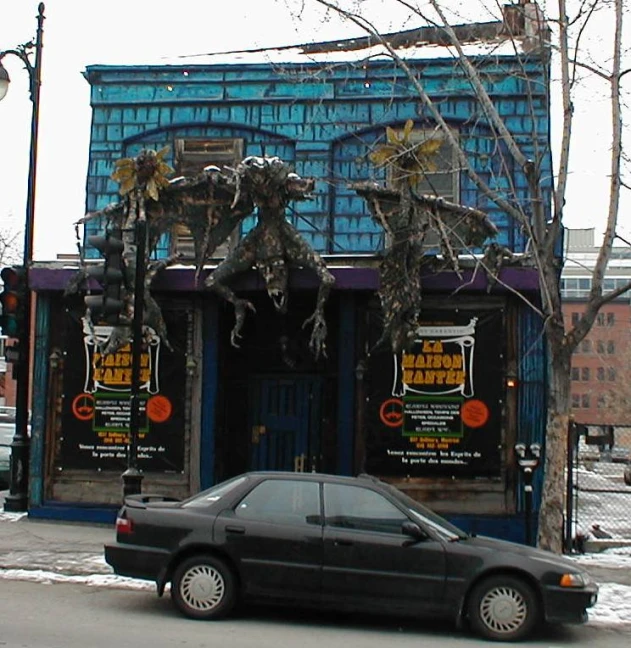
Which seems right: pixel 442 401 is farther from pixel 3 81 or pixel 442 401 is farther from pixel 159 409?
pixel 3 81

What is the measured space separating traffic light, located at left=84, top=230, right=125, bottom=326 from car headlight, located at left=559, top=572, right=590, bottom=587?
19.0 ft

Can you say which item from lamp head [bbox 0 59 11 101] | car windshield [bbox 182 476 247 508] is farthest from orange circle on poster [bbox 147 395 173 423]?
car windshield [bbox 182 476 247 508]

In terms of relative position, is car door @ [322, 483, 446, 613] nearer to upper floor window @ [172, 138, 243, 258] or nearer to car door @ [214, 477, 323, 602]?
car door @ [214, 477, 323, 602]

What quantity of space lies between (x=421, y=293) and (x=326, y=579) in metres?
6.03

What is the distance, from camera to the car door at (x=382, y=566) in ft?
28.3

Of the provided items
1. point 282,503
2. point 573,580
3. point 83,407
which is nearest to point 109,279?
point 282,503

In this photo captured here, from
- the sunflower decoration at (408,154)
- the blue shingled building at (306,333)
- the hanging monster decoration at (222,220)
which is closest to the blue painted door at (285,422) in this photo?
the blue shingled building at (306,333)

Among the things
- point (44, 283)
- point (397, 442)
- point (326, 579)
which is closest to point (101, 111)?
point (44, 283)

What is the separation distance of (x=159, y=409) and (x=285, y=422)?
1947 mm

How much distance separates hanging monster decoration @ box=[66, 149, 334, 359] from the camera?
44.3 feet

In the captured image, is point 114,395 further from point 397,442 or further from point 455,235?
point 455,235

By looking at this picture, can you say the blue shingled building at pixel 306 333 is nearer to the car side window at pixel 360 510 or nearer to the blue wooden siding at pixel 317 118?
the blue wooden siding at pixel 317 118

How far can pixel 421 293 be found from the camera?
547 inches

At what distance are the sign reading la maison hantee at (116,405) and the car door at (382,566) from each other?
610cm
